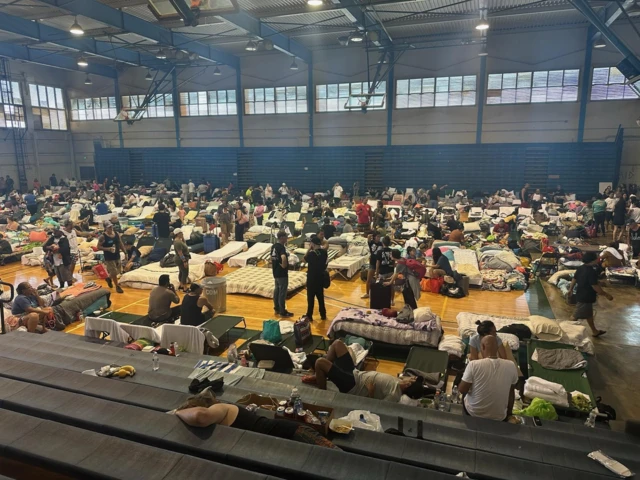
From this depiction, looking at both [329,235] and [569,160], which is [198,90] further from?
[569,160]

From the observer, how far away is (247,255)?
12.8 metres

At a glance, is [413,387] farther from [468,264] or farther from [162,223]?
[162,223]

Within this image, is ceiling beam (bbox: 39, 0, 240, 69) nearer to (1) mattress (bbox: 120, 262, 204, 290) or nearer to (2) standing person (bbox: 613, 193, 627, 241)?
(1) mattress (bbox: 120, 262, 204, 290)

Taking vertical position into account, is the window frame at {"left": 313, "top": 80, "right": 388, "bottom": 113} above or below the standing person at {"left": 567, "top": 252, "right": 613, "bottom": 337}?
above

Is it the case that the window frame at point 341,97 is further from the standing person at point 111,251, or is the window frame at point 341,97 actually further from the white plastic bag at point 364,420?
the white plastic bag at point 364,420

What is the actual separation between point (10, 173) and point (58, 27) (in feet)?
41.3

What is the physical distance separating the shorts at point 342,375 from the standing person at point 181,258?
577 cm

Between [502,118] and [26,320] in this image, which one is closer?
[26,320]

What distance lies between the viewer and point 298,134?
2661 cm

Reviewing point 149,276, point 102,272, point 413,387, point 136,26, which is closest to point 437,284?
point 413,387

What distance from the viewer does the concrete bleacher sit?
340cm

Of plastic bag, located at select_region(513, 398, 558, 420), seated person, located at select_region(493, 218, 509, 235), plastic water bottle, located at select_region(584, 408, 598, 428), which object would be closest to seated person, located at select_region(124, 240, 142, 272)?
plastic bag, located at select_region(513, 398, 558, 420)

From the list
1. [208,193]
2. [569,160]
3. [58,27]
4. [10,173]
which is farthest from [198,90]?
[569,160]

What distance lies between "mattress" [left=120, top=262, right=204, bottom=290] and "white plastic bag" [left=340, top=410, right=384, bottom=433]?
7.51 meters
